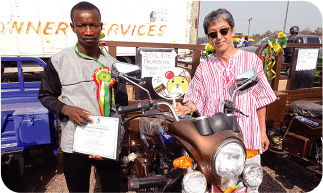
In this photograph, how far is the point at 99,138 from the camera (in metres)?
1.38

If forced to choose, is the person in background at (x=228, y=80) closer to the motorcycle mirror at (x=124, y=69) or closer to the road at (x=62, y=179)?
the motorcycle mirror at (x=124, y=69)

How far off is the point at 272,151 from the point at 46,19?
23.2 feet

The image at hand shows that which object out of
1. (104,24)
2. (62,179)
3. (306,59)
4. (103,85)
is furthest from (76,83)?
(104,24)

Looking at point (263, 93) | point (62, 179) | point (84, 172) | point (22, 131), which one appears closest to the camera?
point (84, 172)

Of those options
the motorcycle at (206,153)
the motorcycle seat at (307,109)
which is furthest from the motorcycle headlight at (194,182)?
the motorcycle seat at (307,109)

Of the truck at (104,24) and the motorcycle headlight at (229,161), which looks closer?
the motorcycle headlight at (229,161)

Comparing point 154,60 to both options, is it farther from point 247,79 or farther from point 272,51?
point 272,51

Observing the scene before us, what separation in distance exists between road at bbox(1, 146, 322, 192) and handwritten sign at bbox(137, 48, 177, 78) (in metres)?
1.75

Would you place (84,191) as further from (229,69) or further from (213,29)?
(213,29)

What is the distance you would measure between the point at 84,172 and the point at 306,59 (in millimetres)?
4150

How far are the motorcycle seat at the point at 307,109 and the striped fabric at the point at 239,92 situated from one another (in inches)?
65.6

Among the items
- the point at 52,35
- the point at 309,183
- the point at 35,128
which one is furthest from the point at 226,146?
the point at 52,35

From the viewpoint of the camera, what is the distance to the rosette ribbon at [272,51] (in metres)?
3.12

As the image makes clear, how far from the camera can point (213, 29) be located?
5.27 ft
